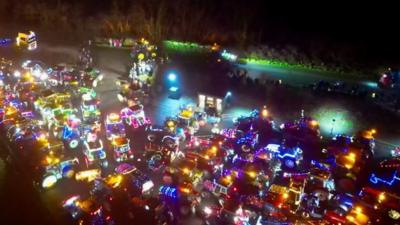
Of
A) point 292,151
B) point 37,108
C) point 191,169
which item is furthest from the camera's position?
point 37,108

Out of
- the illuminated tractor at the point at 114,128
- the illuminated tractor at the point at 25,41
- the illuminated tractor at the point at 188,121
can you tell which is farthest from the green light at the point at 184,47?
the illuminated tractor at the point at 114,128

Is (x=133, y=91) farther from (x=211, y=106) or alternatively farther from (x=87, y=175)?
(x=87, y=175)

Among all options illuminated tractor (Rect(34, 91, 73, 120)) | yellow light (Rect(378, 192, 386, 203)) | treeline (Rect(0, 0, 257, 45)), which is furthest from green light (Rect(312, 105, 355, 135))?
illuminated tractor (Rect(34, 91, 73, 120))

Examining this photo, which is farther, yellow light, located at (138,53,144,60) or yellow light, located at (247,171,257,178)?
yellow light, located at (138,53,144,60)

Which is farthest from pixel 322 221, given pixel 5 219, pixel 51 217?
pixel 5 219

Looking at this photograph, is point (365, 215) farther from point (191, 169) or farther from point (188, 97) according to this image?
point (188, 97)

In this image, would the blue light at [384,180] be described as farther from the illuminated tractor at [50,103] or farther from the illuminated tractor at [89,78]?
the illuminated tractor at [89,78]

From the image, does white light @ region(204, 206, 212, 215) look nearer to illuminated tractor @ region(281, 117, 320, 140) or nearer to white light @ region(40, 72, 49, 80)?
illuminated tractor @ region(281, 117, 320, 140)
